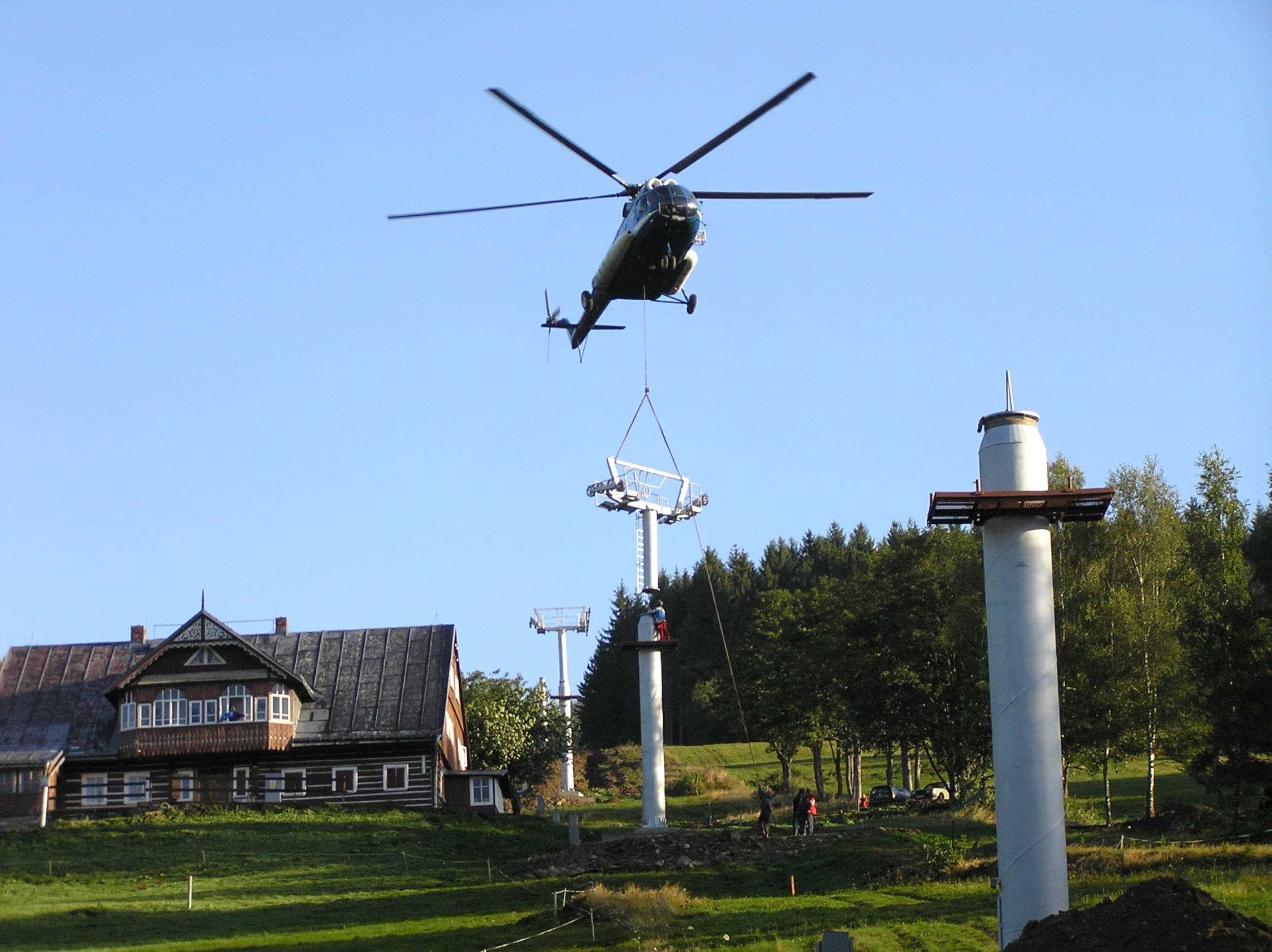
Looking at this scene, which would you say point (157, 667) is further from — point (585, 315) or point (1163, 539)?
point (1163, 539)

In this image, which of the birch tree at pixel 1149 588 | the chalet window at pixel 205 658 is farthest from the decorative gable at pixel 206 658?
the birch tree at pixel 1149 588

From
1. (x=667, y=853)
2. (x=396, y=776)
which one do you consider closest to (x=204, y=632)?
(x=396, y=776)

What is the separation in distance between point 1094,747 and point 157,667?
3267 centimetres

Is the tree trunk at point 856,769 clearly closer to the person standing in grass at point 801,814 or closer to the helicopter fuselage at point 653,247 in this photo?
the person standing in grass at point 801,814

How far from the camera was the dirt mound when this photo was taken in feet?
56.9

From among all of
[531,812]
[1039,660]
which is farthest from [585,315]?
[531,812]

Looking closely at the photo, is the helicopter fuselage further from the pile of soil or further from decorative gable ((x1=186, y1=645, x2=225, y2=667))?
decorative gable ((x1=186, y1=645, x2=225, y2=667))

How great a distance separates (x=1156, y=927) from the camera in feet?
58.9

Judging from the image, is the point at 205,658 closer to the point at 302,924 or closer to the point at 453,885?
the point at 453,885

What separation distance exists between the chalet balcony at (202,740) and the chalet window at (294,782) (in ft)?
4.67

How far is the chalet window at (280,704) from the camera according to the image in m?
53.2

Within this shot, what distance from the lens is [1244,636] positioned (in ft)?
126

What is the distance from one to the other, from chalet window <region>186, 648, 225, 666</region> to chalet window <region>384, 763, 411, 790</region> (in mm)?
7195

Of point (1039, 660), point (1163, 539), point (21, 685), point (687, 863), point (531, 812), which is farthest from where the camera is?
point (531, 812)
